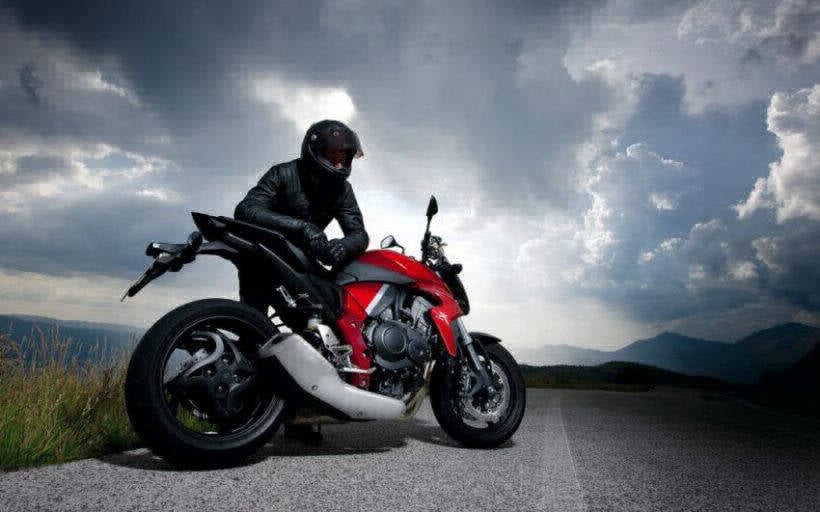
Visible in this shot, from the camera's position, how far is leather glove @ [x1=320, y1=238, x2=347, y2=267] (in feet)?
14.3

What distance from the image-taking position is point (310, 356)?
12.8ft

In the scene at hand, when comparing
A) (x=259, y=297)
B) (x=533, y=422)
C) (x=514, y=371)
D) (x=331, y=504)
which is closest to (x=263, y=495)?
(x=331, y=504)

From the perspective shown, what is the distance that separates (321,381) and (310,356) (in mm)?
183

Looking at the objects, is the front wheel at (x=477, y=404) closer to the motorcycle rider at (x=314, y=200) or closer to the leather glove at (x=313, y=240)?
the motorcycle rider at (x=314, y=200)

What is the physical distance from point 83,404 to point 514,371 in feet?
11.1

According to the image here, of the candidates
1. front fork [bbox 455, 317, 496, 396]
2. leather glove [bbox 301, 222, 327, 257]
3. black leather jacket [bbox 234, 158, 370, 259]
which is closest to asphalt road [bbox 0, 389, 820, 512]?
front fork [bbox 455, 317, 496, 396]

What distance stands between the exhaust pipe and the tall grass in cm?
132

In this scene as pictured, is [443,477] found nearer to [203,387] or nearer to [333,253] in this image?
[203,387]

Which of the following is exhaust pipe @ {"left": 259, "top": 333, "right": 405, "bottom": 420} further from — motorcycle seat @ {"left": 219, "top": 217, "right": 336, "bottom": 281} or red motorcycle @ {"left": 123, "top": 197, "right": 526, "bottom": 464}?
motorcycle seat @ {"left": 219, "top": 217, "right": 336, "bottom": 281}

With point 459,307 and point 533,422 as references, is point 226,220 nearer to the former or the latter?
point 459,307

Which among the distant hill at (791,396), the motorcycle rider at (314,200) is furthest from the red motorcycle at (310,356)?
the distant hill at (791,396)

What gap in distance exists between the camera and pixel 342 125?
4.82 m

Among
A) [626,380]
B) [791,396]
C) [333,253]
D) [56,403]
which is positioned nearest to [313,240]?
[333,253]

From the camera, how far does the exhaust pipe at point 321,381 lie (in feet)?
12.4
